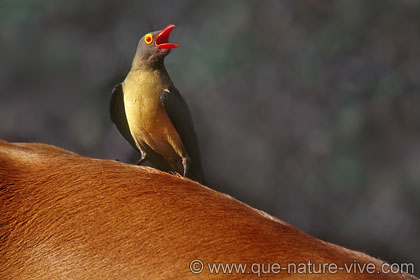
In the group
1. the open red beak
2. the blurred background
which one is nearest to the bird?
the open red beak

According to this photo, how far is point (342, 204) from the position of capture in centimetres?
127

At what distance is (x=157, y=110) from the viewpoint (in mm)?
1045

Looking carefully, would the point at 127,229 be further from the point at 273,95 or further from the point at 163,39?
the point at 273,95

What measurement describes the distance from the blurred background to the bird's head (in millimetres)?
224

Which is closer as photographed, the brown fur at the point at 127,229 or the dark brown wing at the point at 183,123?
the brown fur at the point at 127,229

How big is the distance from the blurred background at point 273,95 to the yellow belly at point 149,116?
200 mm

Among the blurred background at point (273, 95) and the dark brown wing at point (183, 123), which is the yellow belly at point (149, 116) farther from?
the blurred background at point (273, 95)

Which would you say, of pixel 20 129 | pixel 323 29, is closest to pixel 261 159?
pixel 323 29

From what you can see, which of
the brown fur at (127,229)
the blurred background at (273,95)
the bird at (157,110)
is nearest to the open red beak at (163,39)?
the bird at (157,110)

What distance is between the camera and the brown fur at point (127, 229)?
0.68 metres

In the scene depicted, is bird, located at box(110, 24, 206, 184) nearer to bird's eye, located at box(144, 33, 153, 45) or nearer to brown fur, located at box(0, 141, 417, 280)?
bird's eye, located at box(144, 33, 153, 45)

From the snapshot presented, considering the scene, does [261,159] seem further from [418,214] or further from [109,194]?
[109,194]

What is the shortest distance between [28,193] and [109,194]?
116 millimetres

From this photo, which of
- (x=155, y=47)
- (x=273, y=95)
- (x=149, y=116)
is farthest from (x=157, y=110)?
(x=273, y=95)
